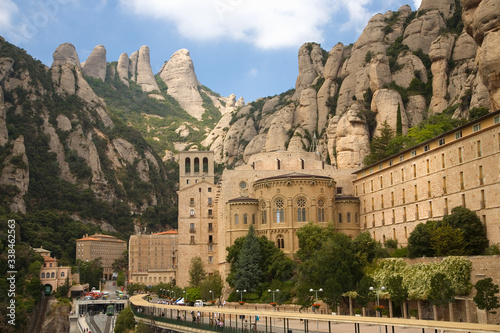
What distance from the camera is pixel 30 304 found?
91.8 meters

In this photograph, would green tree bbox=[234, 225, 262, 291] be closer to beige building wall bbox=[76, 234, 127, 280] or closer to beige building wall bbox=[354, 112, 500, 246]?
beige building wall bbox=[354, 112, 500, 246]

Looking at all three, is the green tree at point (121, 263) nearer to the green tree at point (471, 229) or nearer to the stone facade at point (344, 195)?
the stone facade at point (344, 195)

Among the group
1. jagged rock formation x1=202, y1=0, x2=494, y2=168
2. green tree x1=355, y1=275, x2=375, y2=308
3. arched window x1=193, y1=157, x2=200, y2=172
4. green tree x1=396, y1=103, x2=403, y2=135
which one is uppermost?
jagged rock formation x1=202, y1=0, x2=494, y2=168

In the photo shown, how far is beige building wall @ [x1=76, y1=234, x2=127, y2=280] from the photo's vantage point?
139625 millimetres

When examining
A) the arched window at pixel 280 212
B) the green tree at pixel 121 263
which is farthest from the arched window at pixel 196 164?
the green tree at pixel 121 263

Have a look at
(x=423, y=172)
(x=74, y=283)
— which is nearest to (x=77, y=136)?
(x=74, y=283)

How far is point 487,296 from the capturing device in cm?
3756

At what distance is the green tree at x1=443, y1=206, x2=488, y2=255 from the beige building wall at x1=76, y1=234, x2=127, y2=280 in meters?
106

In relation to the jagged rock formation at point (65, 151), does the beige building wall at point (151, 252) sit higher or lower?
lower

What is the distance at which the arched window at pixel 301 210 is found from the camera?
2867 inches

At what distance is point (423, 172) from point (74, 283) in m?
81.8

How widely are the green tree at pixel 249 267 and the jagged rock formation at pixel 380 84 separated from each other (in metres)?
32.2

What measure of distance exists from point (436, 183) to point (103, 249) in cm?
10629

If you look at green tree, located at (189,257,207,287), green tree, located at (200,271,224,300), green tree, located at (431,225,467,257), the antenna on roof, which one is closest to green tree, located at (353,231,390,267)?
green tree, located at (431,225,467,257)
